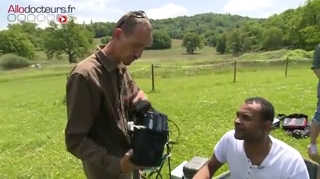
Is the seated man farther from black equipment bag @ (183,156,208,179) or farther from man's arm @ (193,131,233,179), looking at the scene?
black equipment bag @ (183,156,208,179)

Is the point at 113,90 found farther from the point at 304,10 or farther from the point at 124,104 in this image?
the point at 304,10

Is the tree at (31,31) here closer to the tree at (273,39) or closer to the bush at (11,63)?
the bush at (11,63)

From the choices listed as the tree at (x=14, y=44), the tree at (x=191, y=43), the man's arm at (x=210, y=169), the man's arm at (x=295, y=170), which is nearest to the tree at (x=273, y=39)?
the tree at (x=191, y=43)

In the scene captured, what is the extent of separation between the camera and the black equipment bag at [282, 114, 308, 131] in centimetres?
664

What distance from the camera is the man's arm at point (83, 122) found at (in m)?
1.91

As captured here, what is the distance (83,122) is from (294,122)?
5.58 metres

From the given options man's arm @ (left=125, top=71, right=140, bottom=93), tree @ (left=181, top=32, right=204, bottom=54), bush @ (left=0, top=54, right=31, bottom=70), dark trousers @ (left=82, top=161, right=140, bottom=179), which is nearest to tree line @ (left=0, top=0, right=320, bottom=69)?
tree @ (left=181, top=32, right=204, bottom=54)

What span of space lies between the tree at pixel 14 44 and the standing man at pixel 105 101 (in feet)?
226

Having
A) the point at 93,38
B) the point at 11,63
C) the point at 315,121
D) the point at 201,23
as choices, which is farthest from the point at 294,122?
the point at 201,23

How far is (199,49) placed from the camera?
79938mm

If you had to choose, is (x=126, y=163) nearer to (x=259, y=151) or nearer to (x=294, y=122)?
(x=259, y=151)

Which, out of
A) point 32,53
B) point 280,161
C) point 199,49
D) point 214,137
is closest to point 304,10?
point 199,49

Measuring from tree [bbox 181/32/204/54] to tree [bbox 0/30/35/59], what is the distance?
28.3m

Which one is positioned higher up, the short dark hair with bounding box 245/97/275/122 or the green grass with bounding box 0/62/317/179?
the short dark hair with bounding box 245/97/275/122
